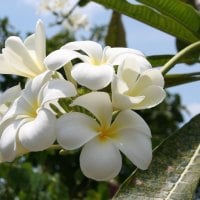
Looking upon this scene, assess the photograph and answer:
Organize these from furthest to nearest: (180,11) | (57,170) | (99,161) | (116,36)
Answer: (57,170), (116,36), (180,11), (99,161)

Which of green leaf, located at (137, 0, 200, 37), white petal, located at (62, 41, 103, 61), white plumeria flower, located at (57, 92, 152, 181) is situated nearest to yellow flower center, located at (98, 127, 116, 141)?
white plumeria flower, located at (57, 92, 152, 181)

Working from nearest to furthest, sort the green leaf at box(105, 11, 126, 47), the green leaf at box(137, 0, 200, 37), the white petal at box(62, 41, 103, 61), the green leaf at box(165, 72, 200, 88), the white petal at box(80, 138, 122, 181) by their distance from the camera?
the white petal at box(80, 138, 122, 181) → the white petal at box(62, 41, 103, 61) → the green leaf at box(137, 0, 200, 37) → the green leaf at box(165, 72, 200, 88) → the green leaf at box(105, 11, 126, 47)

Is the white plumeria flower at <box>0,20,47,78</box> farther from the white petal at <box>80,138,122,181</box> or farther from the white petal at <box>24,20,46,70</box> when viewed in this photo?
the white petal at <box>80,138,122,181</box>

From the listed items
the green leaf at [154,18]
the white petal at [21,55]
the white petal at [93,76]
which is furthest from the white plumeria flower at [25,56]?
the green leaf at [154,18]

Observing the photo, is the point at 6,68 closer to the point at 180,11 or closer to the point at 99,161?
the point at 99,161

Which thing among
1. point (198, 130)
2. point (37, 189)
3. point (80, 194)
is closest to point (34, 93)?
point (198, 130)

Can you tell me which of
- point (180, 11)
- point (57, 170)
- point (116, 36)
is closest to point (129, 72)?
point (180, 11)
